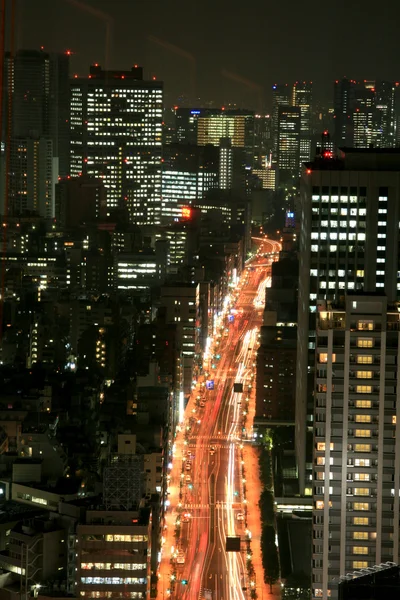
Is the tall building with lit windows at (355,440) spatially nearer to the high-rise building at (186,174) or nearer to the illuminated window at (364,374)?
the illuminated window at (364,374)

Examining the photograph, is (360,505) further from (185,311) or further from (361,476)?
(185,311)

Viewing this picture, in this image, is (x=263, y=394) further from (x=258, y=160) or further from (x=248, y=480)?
(x=258, y=160)

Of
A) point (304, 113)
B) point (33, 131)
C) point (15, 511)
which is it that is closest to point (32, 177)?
point (33, 131)

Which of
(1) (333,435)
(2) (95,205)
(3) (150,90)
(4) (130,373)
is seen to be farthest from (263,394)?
(3) (150,90)

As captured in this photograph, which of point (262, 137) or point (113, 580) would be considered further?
point (262, 137)

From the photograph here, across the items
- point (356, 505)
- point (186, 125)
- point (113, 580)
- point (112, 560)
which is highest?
point (186, 125)

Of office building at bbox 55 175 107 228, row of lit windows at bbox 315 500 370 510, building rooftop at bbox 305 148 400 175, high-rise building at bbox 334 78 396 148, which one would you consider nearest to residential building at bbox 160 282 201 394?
high-rise building at bbox 334 78 396 148

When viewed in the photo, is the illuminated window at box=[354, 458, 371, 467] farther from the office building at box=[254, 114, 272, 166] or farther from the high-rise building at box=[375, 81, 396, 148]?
the office building at box=[254, 114, 272, 166]
